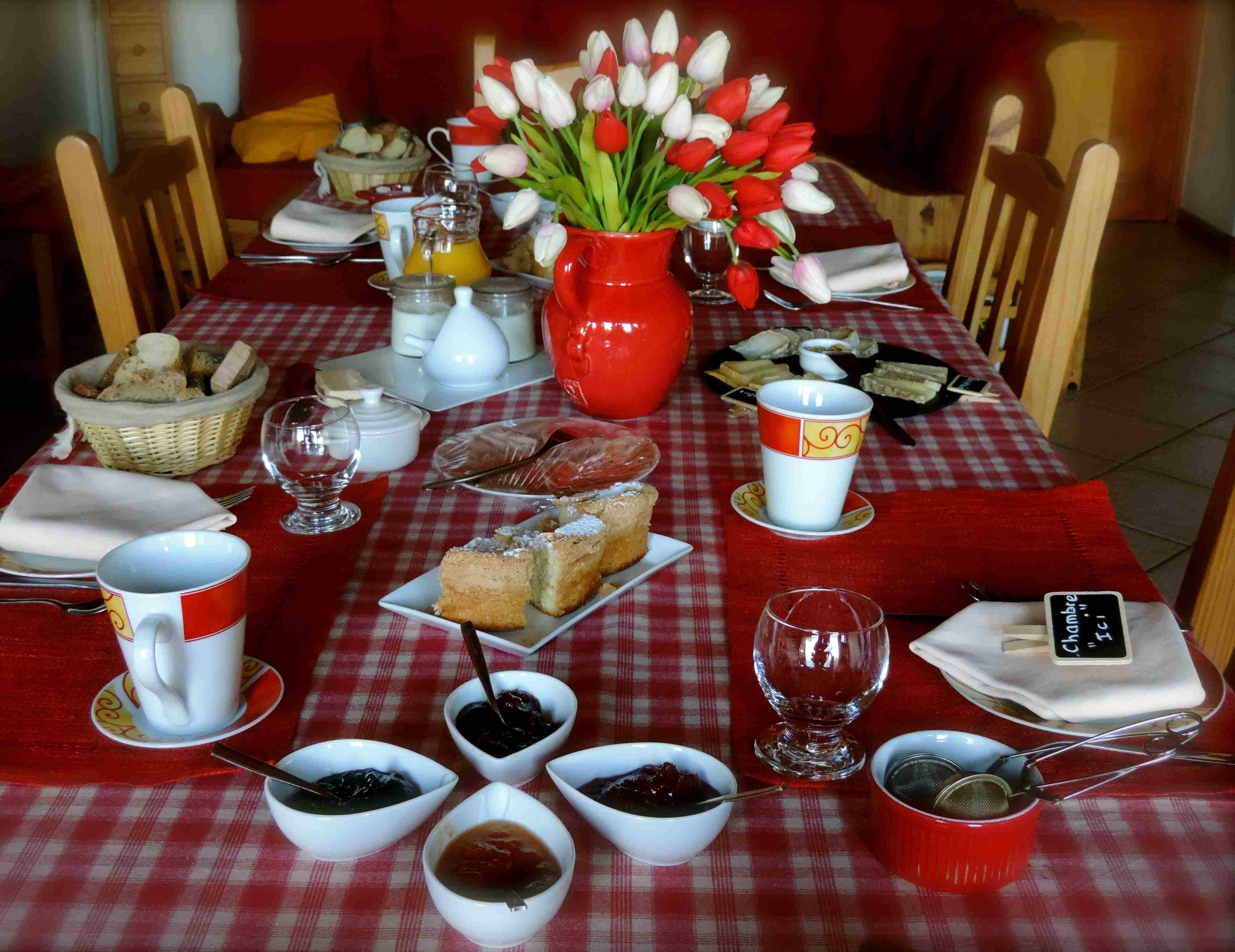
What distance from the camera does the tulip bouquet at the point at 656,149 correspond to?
3.33 ft

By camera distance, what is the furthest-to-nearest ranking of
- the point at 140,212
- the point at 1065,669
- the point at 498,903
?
1. the point at 140,212
2. the point at 1065,669
3. the point at 498,903

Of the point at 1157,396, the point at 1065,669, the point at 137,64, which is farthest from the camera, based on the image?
the point at 137,64

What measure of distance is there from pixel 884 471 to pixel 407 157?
1.39m

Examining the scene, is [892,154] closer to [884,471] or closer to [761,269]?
[761,269]

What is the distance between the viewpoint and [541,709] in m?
0.69

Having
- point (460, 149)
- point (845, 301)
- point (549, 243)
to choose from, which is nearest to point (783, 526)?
point (549, 243)

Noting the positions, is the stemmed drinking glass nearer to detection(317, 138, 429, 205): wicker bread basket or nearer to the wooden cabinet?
detection(317, 138, 429, 205): wicker bread basket

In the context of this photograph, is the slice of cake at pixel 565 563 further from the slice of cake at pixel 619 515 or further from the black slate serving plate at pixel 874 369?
the black slate serving plate at pixel 874 369

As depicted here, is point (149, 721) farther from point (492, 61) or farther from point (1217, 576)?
point (492, 61)

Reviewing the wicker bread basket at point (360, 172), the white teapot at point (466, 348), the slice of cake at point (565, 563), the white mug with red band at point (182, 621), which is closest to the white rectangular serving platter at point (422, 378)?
the white teapot at point (466, 348)

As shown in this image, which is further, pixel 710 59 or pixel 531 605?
pixel 710 59

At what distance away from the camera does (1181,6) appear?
5.04m

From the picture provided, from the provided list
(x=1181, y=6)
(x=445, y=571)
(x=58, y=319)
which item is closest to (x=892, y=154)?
(x=1181, y=6)

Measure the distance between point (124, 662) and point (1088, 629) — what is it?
69 centimetres
